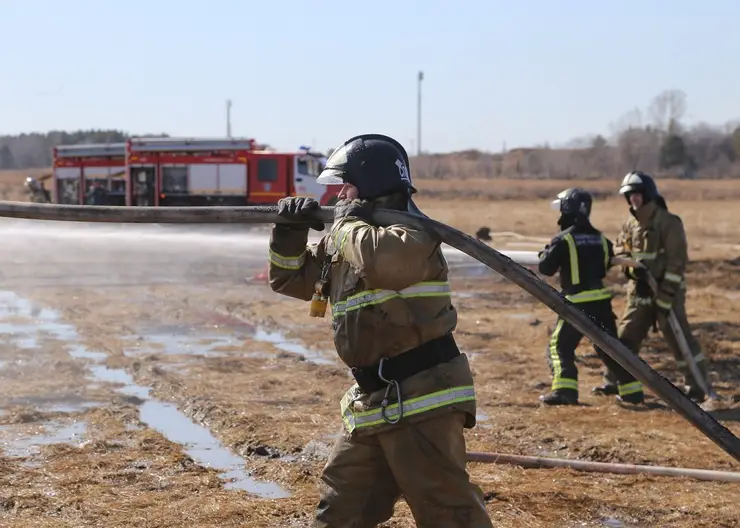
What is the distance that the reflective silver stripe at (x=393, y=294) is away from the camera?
13.3ft

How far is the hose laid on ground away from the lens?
609cm

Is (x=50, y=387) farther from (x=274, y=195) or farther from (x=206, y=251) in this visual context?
(x=274, y=195)

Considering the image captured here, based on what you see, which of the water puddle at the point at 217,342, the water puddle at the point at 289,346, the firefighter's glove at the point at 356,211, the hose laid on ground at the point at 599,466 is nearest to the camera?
the firefighter's glove at the point at 356,211

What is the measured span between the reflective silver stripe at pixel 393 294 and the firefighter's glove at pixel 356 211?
0.28 meters

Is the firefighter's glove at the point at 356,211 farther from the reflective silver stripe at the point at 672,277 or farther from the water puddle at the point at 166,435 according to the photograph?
the reflective silver stripe at the point at 672,277

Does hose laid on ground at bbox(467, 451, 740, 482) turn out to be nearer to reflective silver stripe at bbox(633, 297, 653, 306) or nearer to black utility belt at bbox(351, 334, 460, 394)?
black utility belt at bbox(351, 334, 460, 394)

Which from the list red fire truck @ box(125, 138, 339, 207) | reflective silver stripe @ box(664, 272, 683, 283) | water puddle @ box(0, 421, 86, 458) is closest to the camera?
water puddle @ box(0, 421, 86, 458)

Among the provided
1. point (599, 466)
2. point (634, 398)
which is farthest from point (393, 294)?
point (634, 398)

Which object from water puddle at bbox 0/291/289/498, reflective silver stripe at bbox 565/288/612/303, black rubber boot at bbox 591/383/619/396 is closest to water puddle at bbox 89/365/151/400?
water puddle at bbox 0/291/289/498

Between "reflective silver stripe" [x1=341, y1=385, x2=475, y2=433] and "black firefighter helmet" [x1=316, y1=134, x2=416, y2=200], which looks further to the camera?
"black firefighter helmet" [x1=316, y1=134, x2=416, y2=200]

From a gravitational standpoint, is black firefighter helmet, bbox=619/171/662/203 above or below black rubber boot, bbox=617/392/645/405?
above

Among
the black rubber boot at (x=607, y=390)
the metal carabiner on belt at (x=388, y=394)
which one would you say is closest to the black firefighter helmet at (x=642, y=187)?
the black rubber boot at (x=607, y=390)

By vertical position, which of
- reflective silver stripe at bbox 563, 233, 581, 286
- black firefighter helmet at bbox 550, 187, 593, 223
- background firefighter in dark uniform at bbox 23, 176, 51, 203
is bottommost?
background firefighter in dark uniform at bbox 23, 176, 51, 203

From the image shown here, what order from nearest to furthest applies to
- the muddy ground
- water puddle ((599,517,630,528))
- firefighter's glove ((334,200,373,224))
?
firefighter's glove ((334,200,373,224)), water puddle ((599,517,630,528)), the muddy ground
